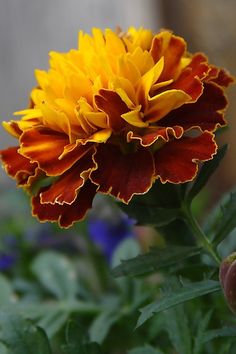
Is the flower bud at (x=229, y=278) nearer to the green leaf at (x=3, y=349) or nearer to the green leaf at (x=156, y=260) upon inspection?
the green leaf at (x=156, y=260)

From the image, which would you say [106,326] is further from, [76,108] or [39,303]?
[76,108]

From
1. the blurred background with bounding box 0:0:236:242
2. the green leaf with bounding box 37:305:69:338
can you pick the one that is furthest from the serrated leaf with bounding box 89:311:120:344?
the blurred background with bounding box 0:0:236:242

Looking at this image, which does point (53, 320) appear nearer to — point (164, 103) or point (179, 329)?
point (179, 329)

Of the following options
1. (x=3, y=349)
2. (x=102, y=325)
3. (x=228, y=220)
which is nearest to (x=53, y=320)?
(x=102, y=325)

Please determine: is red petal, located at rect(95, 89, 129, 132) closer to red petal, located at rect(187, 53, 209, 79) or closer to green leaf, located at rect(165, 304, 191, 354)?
red petal, located at rect(187, 53, 209, 79)

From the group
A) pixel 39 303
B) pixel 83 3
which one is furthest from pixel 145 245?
pixel 83 3

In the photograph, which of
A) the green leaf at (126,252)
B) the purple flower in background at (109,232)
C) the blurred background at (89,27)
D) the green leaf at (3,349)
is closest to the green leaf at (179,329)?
the green leaf at (3,349)

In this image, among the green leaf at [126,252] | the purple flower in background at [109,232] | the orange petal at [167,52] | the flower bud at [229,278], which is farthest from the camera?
the purple flower in background at [109,232]
